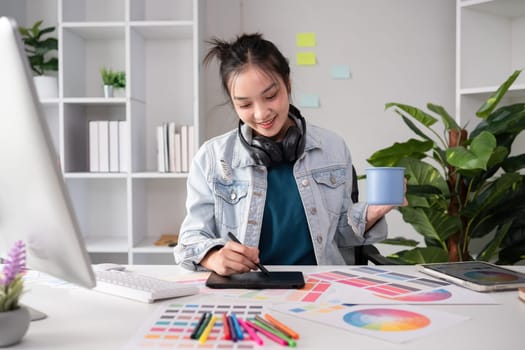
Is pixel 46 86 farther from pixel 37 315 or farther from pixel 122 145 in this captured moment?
pixel 37 315

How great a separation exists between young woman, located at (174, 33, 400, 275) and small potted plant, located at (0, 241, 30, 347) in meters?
0.72

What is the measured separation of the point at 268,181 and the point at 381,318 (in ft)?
2.69

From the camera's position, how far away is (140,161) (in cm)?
274

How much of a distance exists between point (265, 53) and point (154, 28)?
4.16 feet

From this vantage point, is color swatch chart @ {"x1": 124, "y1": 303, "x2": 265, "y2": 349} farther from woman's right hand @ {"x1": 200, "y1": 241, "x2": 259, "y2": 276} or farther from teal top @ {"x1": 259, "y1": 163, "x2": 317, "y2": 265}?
teal top @ {"x1": 259, "y1": 163, "x2": 317, "y2": 265}

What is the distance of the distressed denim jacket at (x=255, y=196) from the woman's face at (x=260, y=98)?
11 centimetres

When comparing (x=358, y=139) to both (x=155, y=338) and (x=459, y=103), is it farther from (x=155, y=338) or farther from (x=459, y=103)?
(x=155, y=338)

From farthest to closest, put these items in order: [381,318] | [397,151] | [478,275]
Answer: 1. [397,151]
2. [478,275]
3. [381,318]

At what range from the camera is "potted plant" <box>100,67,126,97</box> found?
8.66 ft

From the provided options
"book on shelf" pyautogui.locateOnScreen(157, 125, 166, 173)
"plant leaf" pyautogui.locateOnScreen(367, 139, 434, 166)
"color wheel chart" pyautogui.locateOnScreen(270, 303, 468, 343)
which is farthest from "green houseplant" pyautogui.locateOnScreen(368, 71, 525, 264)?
"color wheel chart" pyautogui.locateOnScreen(270, 303, 468, 343)

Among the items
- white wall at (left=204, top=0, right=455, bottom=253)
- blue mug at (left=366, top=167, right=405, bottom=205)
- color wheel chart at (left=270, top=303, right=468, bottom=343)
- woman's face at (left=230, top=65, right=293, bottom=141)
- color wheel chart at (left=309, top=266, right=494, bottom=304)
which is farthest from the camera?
white wall at (left=204, top=0, right=455, bottom=253)

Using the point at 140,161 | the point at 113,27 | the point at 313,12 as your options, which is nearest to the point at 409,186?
the point at 313,12

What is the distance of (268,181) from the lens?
1.61m

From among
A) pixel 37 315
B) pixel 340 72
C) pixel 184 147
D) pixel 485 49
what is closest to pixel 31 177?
pixel 37 315
